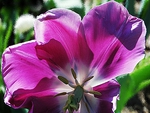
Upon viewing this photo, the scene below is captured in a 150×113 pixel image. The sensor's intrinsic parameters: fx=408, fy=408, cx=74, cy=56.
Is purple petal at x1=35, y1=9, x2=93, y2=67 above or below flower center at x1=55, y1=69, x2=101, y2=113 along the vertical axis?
above

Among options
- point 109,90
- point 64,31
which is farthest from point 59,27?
point 109,90

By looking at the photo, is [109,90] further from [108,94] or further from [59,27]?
[59,27]

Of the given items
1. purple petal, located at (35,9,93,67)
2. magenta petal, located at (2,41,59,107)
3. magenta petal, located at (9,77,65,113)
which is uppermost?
purple petal, located at (35,9,93,67)

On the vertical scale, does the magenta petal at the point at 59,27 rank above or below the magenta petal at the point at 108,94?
above

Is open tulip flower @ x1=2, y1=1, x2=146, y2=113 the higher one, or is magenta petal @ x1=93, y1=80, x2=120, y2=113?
open tulip flower @ x1=2, y1=1, x2=146, y2=113

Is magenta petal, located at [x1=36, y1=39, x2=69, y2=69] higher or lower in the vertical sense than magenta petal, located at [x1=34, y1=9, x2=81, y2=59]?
lower
